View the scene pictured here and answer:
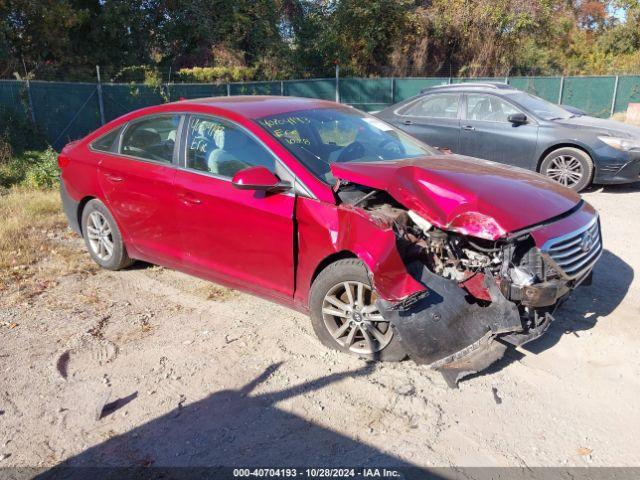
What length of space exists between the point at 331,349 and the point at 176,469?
141 cm

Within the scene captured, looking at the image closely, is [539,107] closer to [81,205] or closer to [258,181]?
[258,181]

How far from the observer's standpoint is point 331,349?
156 inches

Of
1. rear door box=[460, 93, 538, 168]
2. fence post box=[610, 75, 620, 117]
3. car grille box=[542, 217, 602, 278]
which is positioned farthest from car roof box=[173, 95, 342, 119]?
fence post box=[610, 75, 620, 117]

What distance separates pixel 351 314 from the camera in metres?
3.76

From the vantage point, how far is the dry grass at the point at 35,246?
5.45m

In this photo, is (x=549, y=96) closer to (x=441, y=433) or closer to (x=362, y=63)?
(x=362, y=63)

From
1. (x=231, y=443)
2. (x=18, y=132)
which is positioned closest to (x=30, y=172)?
(x=18, y=132)

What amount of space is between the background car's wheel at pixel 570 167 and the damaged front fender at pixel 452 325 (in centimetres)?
564

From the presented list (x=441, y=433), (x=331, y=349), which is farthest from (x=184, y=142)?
(x=441, y=433)

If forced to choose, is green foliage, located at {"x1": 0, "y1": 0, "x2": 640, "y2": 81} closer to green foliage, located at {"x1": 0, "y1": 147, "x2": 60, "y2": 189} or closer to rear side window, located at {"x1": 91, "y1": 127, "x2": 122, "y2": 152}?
green foliage, located at {"x1": 0, "y1": 147, "x2": 60, "y2": 189}

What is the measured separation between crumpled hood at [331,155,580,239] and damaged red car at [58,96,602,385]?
1 cm

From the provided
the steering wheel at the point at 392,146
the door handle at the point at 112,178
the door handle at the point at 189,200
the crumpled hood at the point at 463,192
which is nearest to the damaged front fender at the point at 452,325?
the crumpled hood at the point at 463,192

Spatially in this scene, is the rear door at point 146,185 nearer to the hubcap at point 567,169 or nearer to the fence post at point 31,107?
the hubcap at point 567,169

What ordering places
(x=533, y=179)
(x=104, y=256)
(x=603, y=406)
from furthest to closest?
(x=104, y=256) < (x=533, y=179) < (x=603, y=406)
